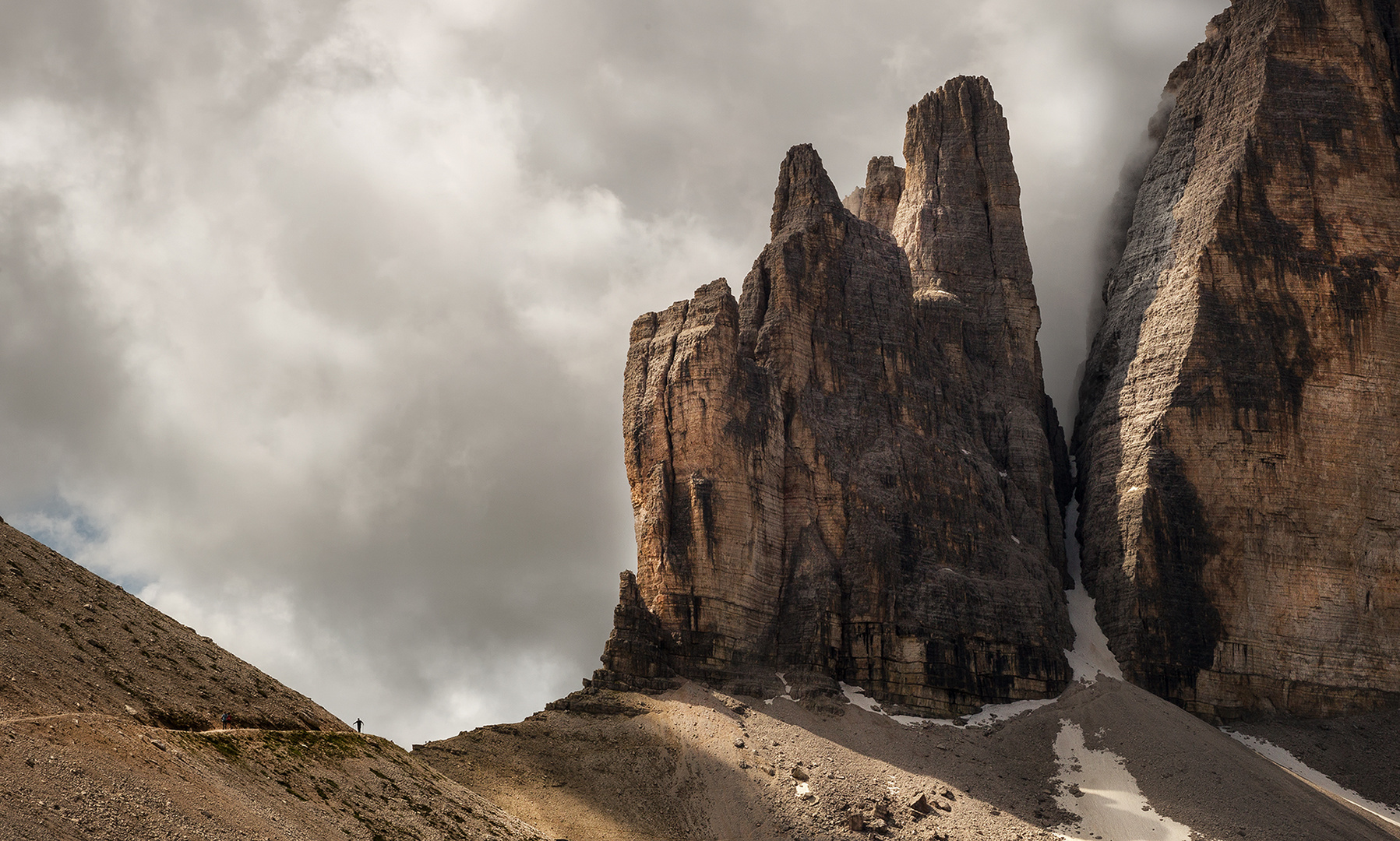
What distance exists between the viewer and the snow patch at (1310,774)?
9050 cm

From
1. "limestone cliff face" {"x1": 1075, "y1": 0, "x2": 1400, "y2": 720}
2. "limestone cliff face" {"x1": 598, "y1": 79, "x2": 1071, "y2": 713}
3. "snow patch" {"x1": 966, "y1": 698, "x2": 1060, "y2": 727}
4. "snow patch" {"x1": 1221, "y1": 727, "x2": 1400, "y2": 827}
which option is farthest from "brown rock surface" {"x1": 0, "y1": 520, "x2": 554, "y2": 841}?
"limestone cliff face" {"x1": 1075, "y1": 0, "x2": 1400, "y2": 720}

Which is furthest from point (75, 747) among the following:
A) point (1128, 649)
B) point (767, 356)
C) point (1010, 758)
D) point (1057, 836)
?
point (1128, 649)

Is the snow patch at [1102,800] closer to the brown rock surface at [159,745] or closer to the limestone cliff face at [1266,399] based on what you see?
the limestone cliff face at [1266,399]

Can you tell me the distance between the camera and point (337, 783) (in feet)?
174

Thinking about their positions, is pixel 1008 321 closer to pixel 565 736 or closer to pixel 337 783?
pixel 565 736

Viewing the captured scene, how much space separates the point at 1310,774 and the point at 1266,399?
28939 millimetres

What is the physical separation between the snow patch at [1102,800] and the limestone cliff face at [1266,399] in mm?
13376

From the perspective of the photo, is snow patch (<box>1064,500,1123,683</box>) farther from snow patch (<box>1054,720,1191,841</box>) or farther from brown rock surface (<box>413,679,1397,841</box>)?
snow patch (<box>1054,720,1191,841</box>)

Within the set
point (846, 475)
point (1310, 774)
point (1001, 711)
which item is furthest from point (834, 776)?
point (1310, 774)

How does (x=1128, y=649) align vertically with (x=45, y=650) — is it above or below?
above

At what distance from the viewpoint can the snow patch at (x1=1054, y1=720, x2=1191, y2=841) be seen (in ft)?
275

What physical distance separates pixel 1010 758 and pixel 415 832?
1994 inches

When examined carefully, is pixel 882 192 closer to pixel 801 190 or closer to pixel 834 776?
pixel 801 190

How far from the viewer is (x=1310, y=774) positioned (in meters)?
94.1
